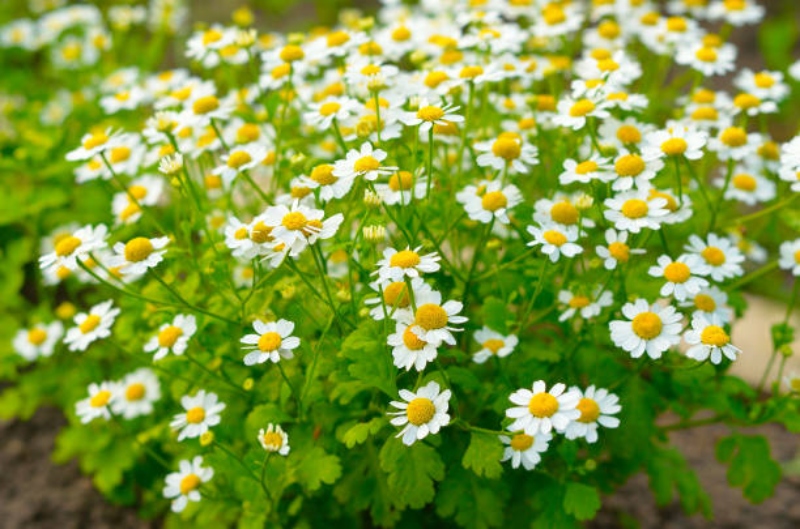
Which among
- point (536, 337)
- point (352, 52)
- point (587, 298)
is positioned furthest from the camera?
point (352, 52)

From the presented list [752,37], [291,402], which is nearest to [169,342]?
[291,402]

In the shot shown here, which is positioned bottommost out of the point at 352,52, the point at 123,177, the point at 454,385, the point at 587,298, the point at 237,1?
the point at 237,1

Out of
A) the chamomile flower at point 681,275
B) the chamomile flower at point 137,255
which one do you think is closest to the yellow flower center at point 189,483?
the chamomile flower at point 137,255

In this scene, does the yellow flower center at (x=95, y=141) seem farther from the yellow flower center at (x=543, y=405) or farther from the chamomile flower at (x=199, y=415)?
the yellow flower center at (x=543, y=405)

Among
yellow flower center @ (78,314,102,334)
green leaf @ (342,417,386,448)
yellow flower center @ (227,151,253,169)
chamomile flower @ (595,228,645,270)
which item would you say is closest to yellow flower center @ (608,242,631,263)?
chamomile flower @ (595,228,645,270)

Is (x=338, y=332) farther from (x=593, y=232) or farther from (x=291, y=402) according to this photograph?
(x=593, y=232)

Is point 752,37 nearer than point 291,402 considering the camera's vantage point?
No
